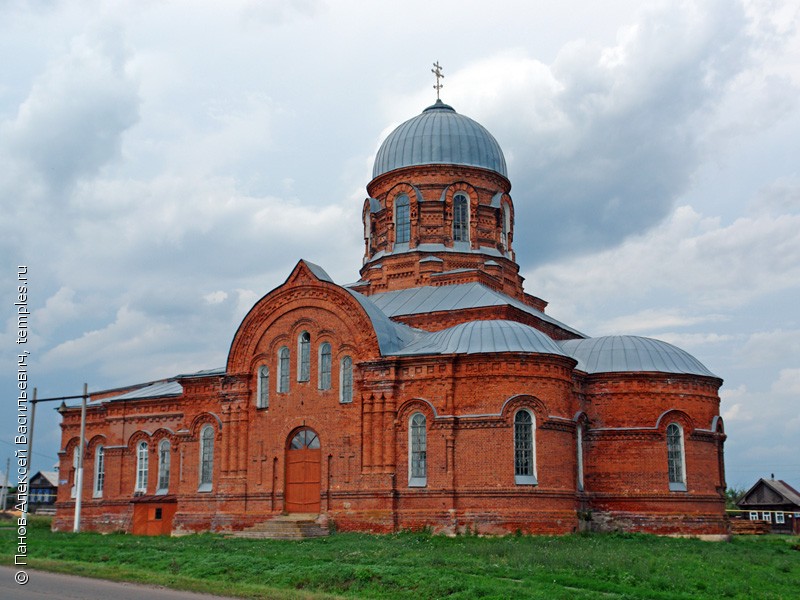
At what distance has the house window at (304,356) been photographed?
28.4 metres

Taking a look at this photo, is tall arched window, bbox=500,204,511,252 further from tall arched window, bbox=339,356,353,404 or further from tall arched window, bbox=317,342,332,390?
tall arched window, bbox=339,356,353,404

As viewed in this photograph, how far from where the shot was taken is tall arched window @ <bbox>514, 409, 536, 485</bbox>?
993 inches

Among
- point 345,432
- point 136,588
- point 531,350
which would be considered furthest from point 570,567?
point 345,432

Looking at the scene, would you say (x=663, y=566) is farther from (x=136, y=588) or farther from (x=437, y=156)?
(x=437, y=156)

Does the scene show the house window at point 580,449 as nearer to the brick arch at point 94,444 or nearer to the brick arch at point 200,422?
the brick arch at point 200,422

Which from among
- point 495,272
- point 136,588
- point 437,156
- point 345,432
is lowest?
point 136,588

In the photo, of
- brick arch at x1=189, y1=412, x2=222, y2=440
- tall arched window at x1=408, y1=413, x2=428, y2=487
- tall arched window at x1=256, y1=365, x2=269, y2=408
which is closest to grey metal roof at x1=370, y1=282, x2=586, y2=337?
tall arched window at x1=256, y1=365, x2=269, y2=408

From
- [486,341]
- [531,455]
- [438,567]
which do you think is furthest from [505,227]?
[438,567]

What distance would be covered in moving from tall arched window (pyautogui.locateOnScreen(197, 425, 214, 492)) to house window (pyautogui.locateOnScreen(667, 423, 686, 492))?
586 inches

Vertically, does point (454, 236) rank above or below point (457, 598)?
above

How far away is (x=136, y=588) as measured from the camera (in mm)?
15352

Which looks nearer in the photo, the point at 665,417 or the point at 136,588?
the point at 136,588

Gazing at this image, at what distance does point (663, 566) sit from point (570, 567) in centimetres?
184

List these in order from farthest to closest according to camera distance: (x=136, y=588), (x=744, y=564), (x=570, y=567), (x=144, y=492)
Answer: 1. (x=144, y=492)
2. (x=744, y=564)
3. (x=570, y=567)
4. (x=136, y=588)
